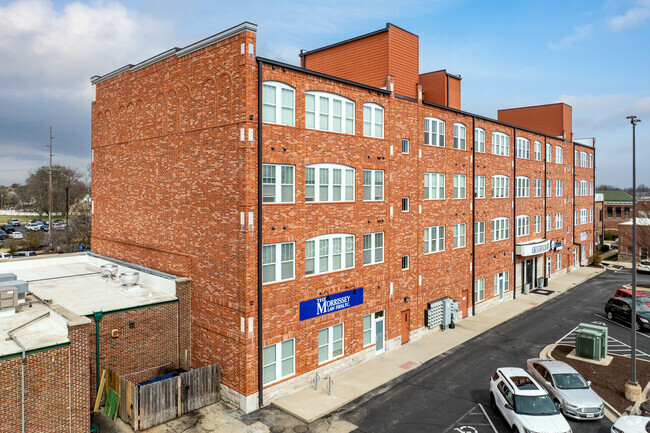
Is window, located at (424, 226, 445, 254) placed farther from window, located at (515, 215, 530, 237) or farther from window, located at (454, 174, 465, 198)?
window, located at (515, 215, 530, 237)

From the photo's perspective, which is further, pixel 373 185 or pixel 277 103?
pixel 373 185

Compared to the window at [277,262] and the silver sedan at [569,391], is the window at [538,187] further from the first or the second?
the window at [277,262]

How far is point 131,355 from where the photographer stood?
62.5ft

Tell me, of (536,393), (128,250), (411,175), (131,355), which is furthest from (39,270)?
(536,393)

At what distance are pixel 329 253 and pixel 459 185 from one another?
601 inches

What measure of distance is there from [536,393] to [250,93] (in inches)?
654

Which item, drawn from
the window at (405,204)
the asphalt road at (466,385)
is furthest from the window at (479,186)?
the asphalt road at (466,385)

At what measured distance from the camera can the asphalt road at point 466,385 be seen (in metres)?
17.2

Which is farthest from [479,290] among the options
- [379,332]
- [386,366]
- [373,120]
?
[373,120]

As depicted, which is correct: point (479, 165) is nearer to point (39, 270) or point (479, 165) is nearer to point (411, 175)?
point (411, 175)

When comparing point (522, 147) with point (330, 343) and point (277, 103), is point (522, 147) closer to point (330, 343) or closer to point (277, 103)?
point (330, 343)

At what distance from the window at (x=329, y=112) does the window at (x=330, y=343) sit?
10173 millimetres

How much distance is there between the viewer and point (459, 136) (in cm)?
3225

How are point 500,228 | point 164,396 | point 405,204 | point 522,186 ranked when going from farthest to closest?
point 522,186
point 500,228
point 405,204
point 164,396
